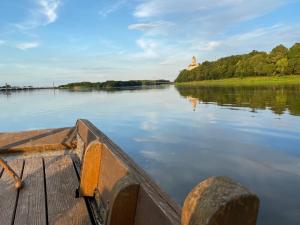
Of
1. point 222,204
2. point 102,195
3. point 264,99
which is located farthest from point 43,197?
point 264,99

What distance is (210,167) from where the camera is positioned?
10578 mm

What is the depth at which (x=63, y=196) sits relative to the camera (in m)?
4.35

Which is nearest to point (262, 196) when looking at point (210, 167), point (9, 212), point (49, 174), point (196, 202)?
point (210, 167)

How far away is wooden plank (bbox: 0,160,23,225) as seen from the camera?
3803 mm

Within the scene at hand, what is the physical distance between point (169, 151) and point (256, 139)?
14.4ft

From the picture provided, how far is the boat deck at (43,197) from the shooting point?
3695mm

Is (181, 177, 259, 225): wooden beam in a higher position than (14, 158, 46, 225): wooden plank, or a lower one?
higher

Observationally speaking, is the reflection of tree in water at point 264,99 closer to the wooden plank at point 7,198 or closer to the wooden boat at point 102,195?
the wooden boat at point 102,195

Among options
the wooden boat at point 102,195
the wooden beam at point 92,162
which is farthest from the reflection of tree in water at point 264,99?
the wooden beam at point 92,162

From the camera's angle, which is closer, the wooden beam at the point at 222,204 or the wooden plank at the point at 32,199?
the wooden beam at the point at 222,204

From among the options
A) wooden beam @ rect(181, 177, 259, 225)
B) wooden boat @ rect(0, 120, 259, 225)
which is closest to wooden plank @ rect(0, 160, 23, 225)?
wooden boat @ rect(0, 120, 259, 225)

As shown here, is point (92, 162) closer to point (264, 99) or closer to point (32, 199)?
point (32, 199)

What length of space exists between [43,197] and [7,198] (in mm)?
500

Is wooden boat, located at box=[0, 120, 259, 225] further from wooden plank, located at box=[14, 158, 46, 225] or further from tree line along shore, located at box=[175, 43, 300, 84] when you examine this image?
tree line along shore, located at box=[175, 43, 300, 84]
